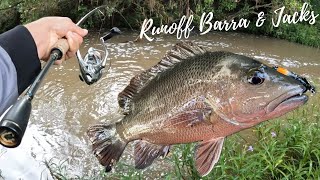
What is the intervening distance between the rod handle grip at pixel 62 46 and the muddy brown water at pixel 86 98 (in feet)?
8.25

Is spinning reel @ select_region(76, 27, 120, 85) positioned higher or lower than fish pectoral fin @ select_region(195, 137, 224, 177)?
lower

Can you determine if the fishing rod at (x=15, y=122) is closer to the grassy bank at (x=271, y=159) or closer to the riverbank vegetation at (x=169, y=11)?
the grassy bank at (x=271, y=159)

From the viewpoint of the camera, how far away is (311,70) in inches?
336

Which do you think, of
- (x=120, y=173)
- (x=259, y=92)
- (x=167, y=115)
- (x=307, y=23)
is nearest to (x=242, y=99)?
(x=259, y=92)

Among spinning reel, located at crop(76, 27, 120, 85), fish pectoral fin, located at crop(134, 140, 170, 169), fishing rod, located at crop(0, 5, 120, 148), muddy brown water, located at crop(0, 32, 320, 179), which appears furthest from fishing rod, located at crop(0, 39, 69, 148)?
muddy brown water, located at crop(0, 32, 320, 179)

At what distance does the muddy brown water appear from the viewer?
5047mm

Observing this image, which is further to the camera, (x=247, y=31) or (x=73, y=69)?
(x=247, y=31)

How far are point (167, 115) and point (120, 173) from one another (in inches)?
104

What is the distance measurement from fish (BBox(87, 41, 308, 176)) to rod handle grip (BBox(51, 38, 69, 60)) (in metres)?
0.37

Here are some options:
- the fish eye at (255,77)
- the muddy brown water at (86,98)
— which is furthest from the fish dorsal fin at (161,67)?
the muddy brown water at (86,98)

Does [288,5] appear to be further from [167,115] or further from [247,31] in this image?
[167,115]

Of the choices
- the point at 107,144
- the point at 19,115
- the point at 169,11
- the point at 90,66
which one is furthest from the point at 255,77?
the point at 169,11

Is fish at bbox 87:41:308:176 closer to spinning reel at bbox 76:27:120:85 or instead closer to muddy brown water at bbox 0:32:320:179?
spinning reel at bbox 76:27:120:85

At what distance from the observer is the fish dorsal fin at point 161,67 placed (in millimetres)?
1792
